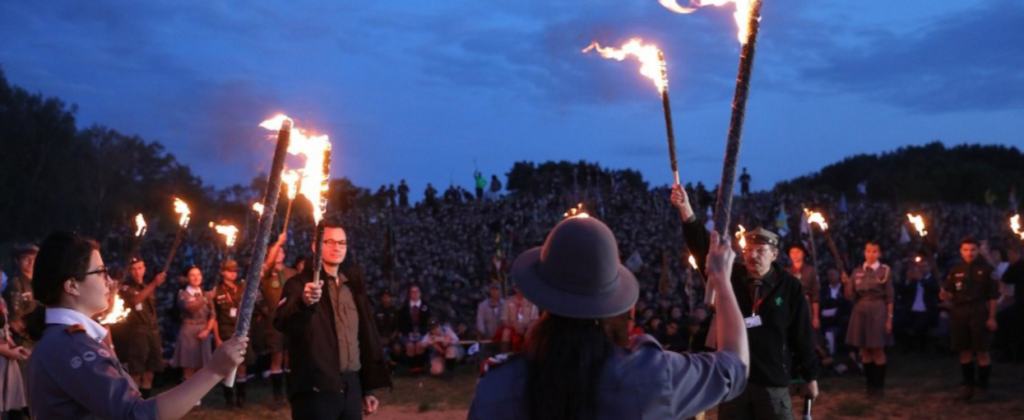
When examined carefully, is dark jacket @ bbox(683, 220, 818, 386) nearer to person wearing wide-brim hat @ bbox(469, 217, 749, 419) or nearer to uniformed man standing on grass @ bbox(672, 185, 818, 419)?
uniformed man standing on grass @ bbox(672, 185, 818, 419)

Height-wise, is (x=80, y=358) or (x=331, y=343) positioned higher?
(x=80, y=358)

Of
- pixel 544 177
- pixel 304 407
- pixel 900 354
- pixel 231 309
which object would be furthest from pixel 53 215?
pixel 304 407

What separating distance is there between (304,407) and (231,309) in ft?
22.1

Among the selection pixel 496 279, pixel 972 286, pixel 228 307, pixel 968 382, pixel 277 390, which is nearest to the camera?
pixel 968 382

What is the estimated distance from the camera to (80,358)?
2.90 m

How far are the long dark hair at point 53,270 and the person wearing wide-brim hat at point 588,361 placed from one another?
1.58 meters

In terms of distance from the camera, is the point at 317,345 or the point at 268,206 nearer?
the point at 268,206

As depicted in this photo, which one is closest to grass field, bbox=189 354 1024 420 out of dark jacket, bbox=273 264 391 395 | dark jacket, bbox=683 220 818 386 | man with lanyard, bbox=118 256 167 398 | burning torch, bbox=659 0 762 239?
man with lanyard, bbox=118 256 167 398

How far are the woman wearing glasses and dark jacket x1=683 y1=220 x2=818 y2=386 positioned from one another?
383 cm

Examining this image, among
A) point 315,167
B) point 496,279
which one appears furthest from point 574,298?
point 496,279

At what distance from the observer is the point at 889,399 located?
11.4m

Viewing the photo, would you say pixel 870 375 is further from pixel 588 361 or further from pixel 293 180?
pixel 588 361

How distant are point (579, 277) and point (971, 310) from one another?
10.1 meters

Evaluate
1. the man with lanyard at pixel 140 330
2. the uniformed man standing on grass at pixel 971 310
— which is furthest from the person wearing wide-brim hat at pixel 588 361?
the uniformed man standing on grass at pixel 971 310
